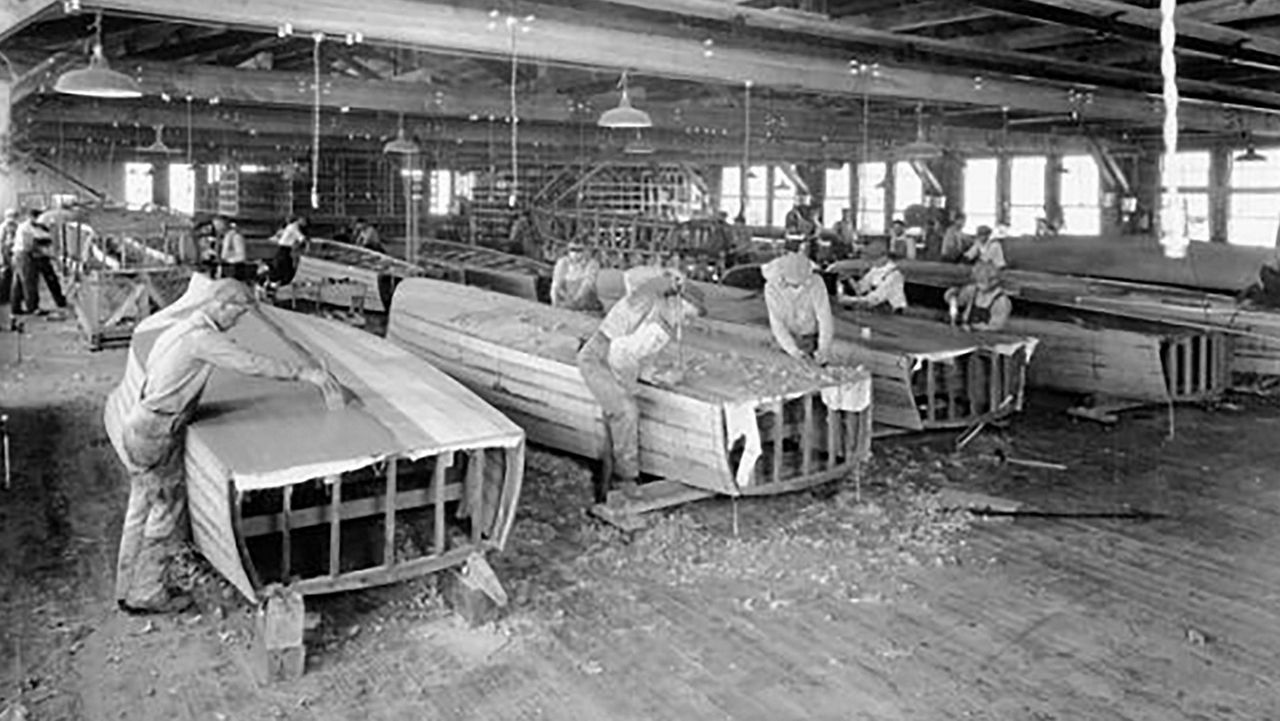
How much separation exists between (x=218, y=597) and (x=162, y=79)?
25.7 ft

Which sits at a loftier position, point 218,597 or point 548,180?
point 548,180

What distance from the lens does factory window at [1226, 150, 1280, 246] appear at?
1848 centimetres

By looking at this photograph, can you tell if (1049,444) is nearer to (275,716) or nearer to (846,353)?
(846,353)

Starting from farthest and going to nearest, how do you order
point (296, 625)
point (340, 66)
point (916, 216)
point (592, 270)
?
point (916, 216) < point (340, 66) < point (592, 270) < point (296, 625)

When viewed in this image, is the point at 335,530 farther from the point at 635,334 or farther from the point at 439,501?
the point at 635,334

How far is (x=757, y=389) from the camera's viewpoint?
270 inches

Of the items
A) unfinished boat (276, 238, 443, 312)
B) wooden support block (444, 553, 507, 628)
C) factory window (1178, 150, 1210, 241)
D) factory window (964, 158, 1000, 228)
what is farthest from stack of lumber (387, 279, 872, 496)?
factory window (964, 158, 1000, 228)

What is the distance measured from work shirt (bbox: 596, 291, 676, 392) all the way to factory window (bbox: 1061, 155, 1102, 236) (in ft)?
54.3

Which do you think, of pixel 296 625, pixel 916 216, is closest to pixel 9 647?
pixel 296 625

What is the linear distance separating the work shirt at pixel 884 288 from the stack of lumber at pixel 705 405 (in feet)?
8.58

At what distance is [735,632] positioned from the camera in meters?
5.24

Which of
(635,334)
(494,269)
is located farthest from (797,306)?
(494,269)

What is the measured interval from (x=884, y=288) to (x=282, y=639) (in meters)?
7.74

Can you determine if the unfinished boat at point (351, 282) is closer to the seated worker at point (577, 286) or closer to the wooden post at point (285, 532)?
the seated worker at point (577, 286)
